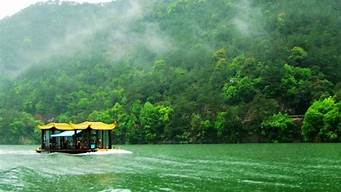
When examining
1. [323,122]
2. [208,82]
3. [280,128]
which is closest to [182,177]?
[323,122]

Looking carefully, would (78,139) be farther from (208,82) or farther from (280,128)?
(208,82)

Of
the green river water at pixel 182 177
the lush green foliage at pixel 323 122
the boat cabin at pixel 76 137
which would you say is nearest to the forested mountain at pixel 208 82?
the lush green foliage at pixel 323 122

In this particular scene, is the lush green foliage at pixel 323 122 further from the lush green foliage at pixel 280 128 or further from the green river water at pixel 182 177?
the green river water at pixel 182 177

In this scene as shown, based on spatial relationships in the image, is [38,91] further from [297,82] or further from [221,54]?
[297,82]

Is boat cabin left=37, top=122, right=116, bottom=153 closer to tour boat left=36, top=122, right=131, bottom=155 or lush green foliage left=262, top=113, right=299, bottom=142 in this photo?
tour boat left=36, top=122, right=131, bottom=155

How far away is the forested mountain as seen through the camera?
104 m

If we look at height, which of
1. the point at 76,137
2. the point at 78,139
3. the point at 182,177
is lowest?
the point at 182,177

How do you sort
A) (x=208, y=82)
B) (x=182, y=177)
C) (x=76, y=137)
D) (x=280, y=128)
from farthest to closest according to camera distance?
(x=208, y=82) → (x=280, y=128) → (x=76, y=137) → (x=182, y=177)

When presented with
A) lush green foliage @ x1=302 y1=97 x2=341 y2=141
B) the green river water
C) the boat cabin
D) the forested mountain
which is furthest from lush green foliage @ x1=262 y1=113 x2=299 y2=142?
the green river water

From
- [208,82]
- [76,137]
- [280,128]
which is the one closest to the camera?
[76,137]

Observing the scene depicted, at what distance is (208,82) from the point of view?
12838 centimetres

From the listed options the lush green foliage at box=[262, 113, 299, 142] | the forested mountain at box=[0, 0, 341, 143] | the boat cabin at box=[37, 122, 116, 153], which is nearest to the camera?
the boat cabin at box=[37, 122, 116, 153]

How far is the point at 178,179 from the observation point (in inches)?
1340

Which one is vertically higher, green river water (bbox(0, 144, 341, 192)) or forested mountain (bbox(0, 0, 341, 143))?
forested mountain (bbox(0, 0, 341, 143))
